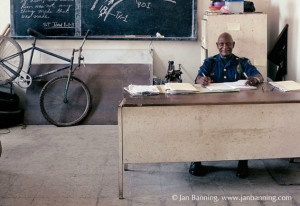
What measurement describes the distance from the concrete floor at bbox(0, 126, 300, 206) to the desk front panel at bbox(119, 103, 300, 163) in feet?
1.02

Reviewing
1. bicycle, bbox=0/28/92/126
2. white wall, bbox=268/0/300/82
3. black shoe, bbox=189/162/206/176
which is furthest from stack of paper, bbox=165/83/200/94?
bicycle, bbox=0/28/92/126

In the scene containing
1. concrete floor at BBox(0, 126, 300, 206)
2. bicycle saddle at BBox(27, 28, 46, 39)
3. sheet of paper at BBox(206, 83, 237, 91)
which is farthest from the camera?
bicycle saddle at BBox(27, 28, 46, 39)

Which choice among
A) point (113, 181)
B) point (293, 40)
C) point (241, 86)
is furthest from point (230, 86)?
point (293, 40)

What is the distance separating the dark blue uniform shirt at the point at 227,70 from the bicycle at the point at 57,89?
182 centimetres

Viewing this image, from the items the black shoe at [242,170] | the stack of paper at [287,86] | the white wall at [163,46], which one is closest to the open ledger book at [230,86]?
the stack of paper at [287,86]

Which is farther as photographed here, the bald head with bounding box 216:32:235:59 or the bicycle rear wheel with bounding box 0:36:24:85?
the bicycle rear wheel with bounding box 0:36:24:85

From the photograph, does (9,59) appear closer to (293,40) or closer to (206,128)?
(206,128)

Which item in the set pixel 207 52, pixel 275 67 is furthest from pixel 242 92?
pixel 275 67

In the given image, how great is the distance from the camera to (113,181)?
3770mm

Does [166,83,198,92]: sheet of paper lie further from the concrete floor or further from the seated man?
the concrete floor

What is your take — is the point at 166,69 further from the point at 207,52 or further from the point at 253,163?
the point at 253,163

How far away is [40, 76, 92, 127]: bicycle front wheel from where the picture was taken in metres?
5.62

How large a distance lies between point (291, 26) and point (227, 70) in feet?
4.43

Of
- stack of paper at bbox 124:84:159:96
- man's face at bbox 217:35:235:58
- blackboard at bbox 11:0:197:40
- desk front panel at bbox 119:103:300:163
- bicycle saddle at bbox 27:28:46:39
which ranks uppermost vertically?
blackboard at bbox 11:0:197:40
